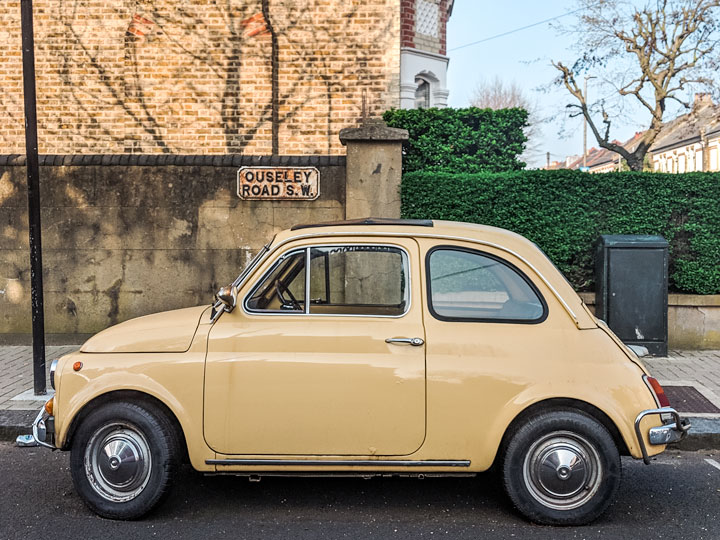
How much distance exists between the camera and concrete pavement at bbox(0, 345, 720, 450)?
611 centimetres

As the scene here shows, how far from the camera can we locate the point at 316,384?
4.26 m

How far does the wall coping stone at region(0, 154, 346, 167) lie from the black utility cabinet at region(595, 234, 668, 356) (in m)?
3.49

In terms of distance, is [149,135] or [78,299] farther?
[149,135]

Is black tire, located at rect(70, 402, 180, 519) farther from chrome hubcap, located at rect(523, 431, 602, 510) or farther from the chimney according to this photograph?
the chimney

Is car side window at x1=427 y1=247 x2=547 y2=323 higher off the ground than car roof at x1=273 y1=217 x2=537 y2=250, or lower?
lower

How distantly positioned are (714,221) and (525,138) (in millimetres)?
2536

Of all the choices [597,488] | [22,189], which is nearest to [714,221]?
[597,488]

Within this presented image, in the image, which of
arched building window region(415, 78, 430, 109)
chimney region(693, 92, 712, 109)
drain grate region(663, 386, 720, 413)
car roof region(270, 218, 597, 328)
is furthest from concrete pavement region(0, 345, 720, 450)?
chimney region(693, 92, 712, 109)

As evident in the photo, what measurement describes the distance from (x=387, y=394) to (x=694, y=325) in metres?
6.35

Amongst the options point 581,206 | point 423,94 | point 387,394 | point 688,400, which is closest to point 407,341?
point 387,394

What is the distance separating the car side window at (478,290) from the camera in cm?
441

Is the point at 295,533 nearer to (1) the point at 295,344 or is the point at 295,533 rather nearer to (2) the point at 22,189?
(1) the point at 295,344

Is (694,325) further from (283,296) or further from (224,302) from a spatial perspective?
(224,302)

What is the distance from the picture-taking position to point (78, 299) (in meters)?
9.59
